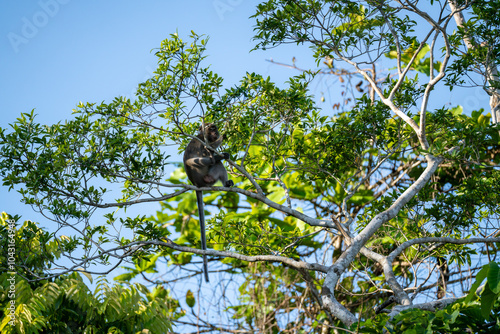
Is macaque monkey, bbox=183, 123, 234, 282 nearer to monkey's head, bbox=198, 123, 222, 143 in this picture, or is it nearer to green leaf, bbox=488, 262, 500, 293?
monkey's head, bbox=198, 123, 222, 143

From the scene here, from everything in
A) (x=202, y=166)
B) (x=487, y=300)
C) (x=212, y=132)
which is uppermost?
(x=212, y=132)

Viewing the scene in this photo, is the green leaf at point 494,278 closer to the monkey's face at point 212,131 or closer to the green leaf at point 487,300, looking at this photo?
the green leaf at point 487,300

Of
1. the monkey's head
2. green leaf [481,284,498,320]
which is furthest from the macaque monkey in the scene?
green leaf [481,284,498,320]

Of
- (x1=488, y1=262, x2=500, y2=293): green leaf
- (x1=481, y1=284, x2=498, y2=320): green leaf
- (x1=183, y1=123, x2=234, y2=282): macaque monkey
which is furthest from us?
(x1=183, y1=123, x2=234, y2=282): macaque monkey

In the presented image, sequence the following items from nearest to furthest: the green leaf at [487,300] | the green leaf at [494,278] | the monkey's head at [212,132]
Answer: the green leaf at [494,278] < the green leaf at [487,300] < the monkey's head at [212,132]

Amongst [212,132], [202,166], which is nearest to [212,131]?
[212,132]

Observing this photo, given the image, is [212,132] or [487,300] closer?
[487,300]

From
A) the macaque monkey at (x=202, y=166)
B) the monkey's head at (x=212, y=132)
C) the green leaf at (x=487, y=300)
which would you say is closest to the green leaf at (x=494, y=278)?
the green leaf at (x=487, y=300)

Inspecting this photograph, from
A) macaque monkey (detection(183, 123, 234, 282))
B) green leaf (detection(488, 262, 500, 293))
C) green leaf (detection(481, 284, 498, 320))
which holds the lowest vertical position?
green leaf (detection(481, 284, 498, 320))

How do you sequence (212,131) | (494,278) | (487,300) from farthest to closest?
1. (212,131)
2. (487,300)
3. (494,278)

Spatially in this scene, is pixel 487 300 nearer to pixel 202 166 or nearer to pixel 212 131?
pixel 212 131

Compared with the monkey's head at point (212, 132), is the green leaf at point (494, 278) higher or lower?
lower

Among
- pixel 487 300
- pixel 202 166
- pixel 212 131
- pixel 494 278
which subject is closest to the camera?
pixel 494 278

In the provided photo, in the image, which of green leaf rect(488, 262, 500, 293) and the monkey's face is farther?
the monkey's face
